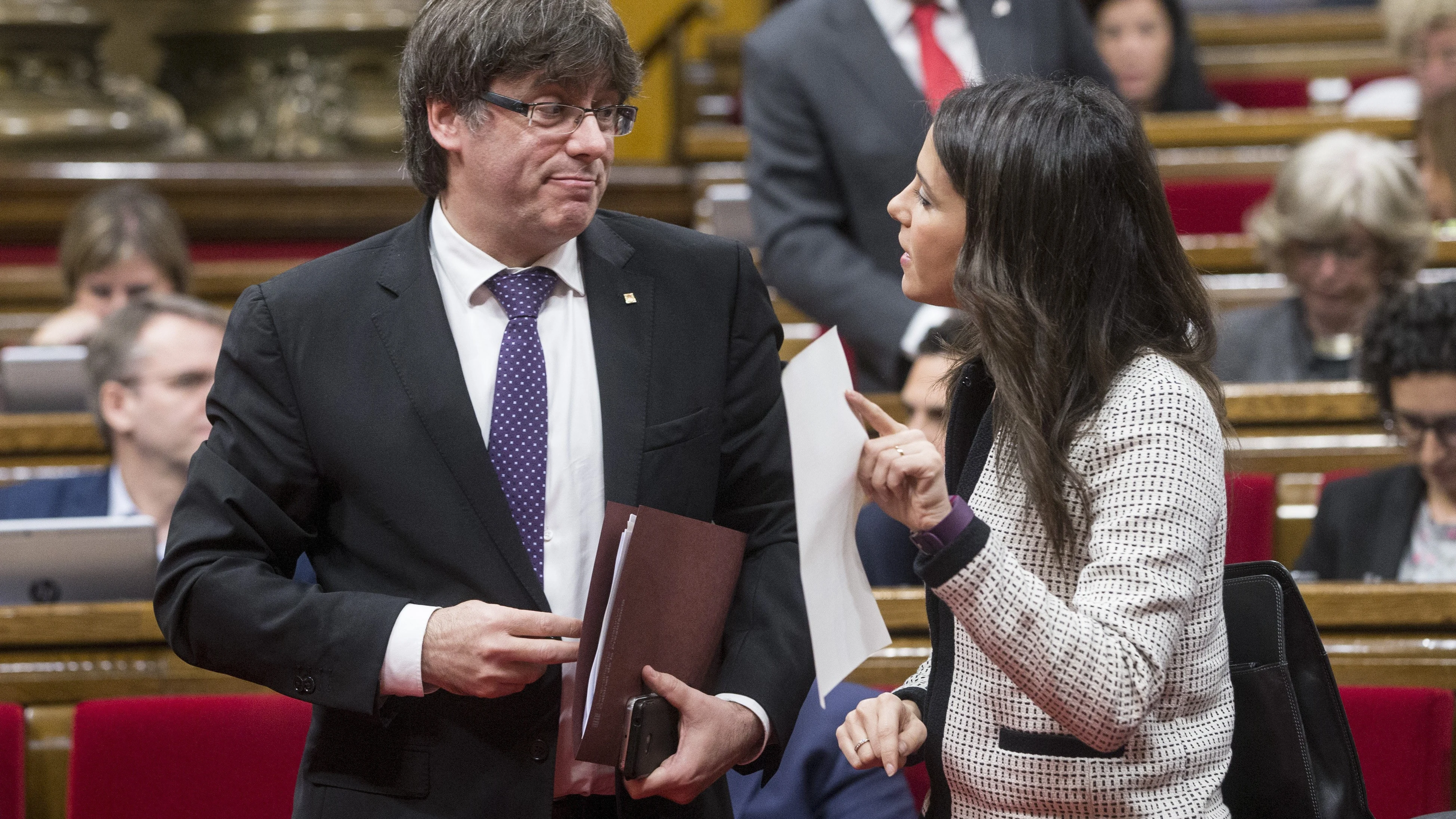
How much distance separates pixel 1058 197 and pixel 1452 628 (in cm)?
103

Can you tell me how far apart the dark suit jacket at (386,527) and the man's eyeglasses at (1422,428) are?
1507 millimetres

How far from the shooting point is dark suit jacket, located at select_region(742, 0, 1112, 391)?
259 centimetres

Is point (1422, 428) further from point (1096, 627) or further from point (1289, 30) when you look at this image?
point (1289, 30)

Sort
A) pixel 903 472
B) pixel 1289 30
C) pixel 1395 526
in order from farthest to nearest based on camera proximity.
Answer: pixel 1289 30, pixel 1395 526, pixel 903 472

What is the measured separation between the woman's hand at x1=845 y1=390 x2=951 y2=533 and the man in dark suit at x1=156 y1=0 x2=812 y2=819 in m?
0.26

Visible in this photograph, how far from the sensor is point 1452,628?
73.8 inches

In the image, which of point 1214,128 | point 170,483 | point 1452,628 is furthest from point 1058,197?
point 1214,128

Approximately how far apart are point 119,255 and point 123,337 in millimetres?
979

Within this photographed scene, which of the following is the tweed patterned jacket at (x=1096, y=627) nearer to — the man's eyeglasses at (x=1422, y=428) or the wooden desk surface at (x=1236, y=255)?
the man's eyeglasses at (x=1422, y=428)

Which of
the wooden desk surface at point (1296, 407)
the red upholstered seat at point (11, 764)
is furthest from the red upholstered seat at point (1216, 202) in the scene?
the red upholstered seat at point (11, 764)

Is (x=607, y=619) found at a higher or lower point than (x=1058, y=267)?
lower

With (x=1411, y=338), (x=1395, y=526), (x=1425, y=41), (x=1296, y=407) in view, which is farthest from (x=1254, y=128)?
(x=1395, y=526)

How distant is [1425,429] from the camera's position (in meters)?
2.46

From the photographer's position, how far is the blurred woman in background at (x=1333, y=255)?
3146 mm
